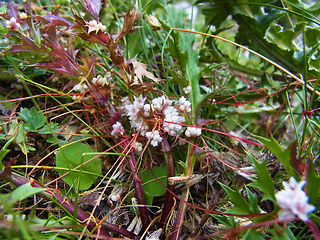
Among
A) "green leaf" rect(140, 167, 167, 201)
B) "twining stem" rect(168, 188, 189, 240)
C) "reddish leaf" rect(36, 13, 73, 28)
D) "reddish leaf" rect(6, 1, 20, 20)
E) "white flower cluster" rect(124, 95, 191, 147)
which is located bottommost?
"twining stem" rect(168, 188, 189, 240)

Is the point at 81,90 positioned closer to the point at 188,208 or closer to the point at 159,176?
the point at 159,176

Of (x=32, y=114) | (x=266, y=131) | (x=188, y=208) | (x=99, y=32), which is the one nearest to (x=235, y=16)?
(x=266, y=131)

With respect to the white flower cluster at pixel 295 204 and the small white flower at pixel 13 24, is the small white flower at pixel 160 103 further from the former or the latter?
the small white flower at pixel 13 24

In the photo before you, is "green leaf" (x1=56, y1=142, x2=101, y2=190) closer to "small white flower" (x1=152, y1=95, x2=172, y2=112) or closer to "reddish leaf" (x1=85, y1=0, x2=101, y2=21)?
"small white flower" (x1=152, y1=95, x2=172, y2=112)

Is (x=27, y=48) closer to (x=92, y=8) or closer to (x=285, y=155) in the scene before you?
(x=92, y=8)

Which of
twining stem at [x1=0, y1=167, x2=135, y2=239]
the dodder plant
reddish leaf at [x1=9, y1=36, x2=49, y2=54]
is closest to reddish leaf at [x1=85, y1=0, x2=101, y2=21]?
the dodder plant
